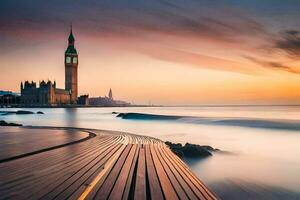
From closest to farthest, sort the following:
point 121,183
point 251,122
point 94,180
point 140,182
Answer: point 121,183, point 94,180, point 140,182, point 251,122

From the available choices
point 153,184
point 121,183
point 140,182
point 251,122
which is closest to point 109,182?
point 121,183

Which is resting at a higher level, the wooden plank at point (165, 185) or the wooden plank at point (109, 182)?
the wooden plank at point (109, 182)

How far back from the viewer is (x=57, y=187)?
19.9 ft

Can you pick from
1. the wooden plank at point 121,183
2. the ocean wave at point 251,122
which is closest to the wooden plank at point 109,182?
the wooden plank at point 121,183

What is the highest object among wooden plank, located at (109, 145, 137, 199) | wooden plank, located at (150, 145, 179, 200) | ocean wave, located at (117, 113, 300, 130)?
wooden plank, located at (109, 145, 137, 199)

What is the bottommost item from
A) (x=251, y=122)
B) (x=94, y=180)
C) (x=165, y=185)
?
(x=251, y=122)

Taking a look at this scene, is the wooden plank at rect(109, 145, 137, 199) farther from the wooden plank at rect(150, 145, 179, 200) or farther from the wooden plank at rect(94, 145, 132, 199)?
the wooden plank at rect(150, 145, 179, 200)

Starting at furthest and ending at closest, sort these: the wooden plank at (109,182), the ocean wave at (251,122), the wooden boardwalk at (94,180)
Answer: the ocean wave at (251,122) → the wooden boardwalk at (94,180) → the wooden plank at (109,182)

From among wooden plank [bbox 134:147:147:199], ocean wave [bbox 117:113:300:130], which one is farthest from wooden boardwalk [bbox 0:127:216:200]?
ocean wave [bbox 117:113:300:130]

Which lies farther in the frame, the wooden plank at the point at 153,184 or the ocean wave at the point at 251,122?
the ocean wave at the point at 251,122

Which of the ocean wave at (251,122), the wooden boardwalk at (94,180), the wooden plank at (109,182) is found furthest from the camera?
the ocean wave at (251,122)

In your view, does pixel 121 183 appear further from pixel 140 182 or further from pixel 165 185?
pixel 165 185

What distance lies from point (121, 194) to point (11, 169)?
13.9 ft

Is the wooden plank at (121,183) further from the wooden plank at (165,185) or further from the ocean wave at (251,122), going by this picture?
the ocean wave at (251,122)
